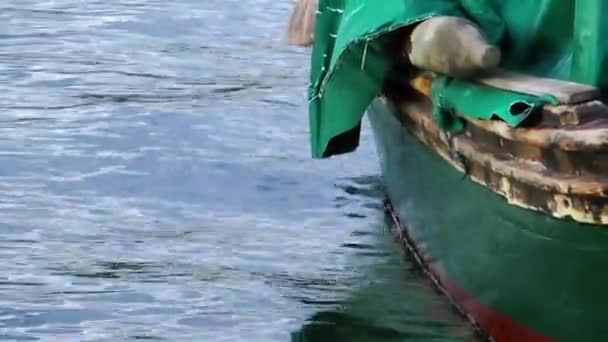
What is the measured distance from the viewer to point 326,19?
19.1 ft

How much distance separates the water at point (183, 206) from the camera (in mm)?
5559

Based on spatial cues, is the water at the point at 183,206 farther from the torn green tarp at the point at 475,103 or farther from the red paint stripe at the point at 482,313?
the torn green tarp at the point at 475,103

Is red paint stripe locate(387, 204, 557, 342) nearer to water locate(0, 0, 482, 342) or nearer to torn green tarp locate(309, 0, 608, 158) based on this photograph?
water locate(0, 0, 482, 342)

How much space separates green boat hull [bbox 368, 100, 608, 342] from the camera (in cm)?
416

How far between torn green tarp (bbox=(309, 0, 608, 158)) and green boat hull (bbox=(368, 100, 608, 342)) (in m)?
0.29

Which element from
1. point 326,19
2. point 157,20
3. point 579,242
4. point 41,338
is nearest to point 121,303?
point 41,338

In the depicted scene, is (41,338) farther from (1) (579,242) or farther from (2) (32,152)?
(2) (32,152)

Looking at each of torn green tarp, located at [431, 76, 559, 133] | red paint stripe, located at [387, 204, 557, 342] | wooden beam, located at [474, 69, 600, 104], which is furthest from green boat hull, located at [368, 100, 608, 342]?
wooden beam, located at [474, 69, 600, 104]

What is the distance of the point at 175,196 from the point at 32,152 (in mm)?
1064

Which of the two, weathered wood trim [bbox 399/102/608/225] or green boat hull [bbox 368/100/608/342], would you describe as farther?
green boat hull [bbox 368/100/608/342]

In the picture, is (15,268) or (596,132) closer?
(596,132)

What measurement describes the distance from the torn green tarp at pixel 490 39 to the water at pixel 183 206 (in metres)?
0.63

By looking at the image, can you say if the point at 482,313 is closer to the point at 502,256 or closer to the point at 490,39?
the point at 502,256

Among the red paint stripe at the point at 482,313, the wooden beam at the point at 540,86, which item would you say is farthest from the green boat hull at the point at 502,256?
the wooden beam at the point at 540,86
